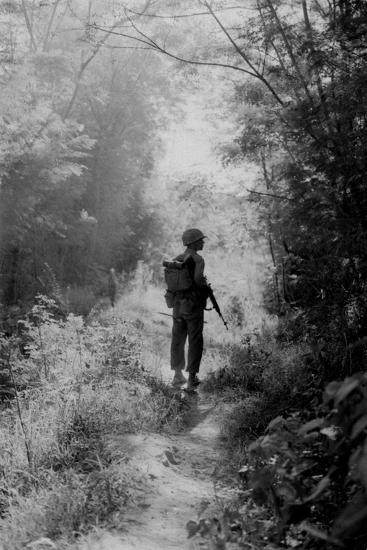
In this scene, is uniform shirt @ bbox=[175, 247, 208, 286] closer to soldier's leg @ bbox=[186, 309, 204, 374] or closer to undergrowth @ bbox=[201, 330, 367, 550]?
soldier's leg @ bbox=[186, 309, 204, 374]

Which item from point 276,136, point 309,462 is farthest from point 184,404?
point 276,136

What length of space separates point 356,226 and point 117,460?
2.74m

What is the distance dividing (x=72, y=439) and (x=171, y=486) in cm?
83

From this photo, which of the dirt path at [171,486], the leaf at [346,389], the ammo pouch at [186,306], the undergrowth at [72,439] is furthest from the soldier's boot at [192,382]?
the leaf at [346,389]

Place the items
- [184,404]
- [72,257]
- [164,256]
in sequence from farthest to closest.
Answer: [164,256] < [72,257] < [184,404]

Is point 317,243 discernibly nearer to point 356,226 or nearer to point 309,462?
point 356,226

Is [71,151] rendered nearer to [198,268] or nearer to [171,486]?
[198,268]

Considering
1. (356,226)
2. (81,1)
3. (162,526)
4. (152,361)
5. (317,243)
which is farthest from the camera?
(81,1)

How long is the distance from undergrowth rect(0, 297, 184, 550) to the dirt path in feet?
0.37

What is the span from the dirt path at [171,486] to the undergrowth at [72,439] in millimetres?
113

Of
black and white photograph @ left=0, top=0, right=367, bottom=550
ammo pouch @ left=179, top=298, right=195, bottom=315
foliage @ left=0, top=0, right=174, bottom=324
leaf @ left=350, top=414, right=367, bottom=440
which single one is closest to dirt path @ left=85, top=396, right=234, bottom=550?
black and white photograph @ left=0, top=0, right=367, bottom=550

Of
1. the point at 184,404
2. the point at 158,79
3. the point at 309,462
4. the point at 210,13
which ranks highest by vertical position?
the point at 158,79

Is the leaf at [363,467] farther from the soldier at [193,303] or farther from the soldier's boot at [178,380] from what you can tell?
the soldier's boot at [178,380]

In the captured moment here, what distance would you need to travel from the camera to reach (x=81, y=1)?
15.4m
